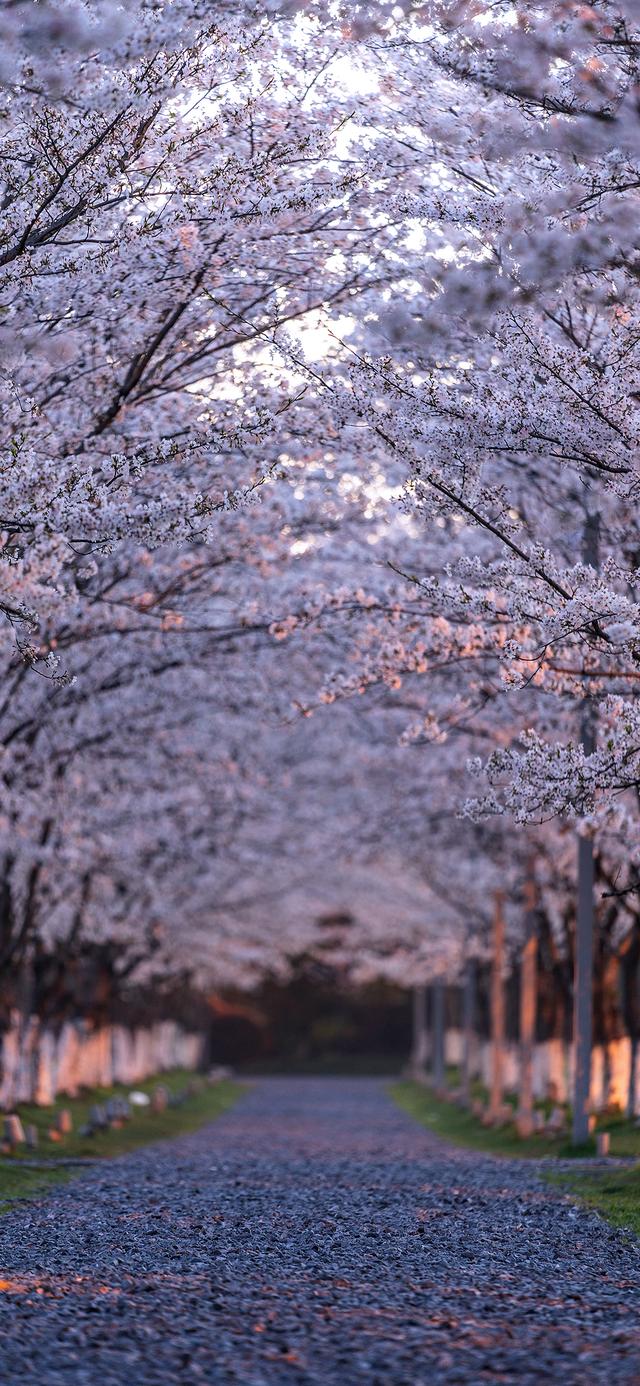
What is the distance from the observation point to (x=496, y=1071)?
43.2m

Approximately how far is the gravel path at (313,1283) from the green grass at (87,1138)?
2.46 feet

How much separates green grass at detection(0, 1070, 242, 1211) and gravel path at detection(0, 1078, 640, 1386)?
0.75 m

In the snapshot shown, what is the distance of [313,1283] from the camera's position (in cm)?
1374

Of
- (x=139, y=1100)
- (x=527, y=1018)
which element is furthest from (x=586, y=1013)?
(x=139, y=1100)

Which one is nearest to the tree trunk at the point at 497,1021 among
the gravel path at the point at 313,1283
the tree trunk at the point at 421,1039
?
the gravel path at the point at 313,1283

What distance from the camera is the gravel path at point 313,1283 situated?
10383mm

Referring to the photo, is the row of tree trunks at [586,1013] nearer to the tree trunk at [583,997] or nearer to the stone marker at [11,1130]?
the tree trunk at [583,997]

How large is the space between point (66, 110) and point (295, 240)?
11.4ft

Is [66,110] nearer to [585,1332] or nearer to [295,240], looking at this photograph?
[295,240]

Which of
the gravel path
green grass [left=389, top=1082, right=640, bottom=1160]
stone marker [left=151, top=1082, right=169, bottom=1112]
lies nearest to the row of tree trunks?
green grass [left=389, top=1082, right=640, bottom=1160]

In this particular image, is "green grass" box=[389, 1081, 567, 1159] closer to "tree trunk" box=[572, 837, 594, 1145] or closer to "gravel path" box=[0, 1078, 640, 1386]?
"tree trunk" box=[572, 837, 594, 1145]

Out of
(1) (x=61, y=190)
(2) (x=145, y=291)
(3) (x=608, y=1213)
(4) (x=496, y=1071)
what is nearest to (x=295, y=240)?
(2) (x=145, y=291)

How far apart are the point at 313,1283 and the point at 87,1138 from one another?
21504 mm

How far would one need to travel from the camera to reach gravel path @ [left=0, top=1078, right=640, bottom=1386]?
1038 centimetres
